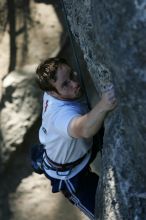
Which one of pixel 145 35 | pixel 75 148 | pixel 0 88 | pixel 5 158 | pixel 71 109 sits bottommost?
pixel 5 158

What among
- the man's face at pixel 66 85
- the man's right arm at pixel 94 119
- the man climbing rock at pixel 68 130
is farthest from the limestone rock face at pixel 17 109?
the man's right arm at pixel 94 119

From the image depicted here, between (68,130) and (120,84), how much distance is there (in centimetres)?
44

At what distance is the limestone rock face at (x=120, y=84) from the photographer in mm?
1419

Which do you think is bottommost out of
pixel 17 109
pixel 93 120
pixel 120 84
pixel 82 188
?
pixel 17 109

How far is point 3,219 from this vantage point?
3.97m

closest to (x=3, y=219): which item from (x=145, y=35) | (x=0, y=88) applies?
(x=0, y=88)

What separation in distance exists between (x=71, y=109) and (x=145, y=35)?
26.9 inches

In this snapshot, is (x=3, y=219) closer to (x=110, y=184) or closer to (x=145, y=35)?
(x=110, y=184)

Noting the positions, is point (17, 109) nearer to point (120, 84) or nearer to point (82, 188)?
point (82, 188)

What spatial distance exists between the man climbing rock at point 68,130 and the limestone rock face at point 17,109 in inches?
70.0

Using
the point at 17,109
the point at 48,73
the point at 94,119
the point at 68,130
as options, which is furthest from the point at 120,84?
the point at 17,109

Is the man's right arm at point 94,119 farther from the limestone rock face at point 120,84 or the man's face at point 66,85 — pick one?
the man's face at point 66,85

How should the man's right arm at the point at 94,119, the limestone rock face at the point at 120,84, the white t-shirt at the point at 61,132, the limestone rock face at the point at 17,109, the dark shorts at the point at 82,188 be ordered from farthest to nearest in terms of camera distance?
the limestone rock face at the point at 17,109
the dark shorts at the point at 82,188
the white t-shirt at the point at 61,132
the man's right arm at the point at 94,119
the limestone rock face at the point at 120,84

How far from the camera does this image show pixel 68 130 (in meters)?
1.95
